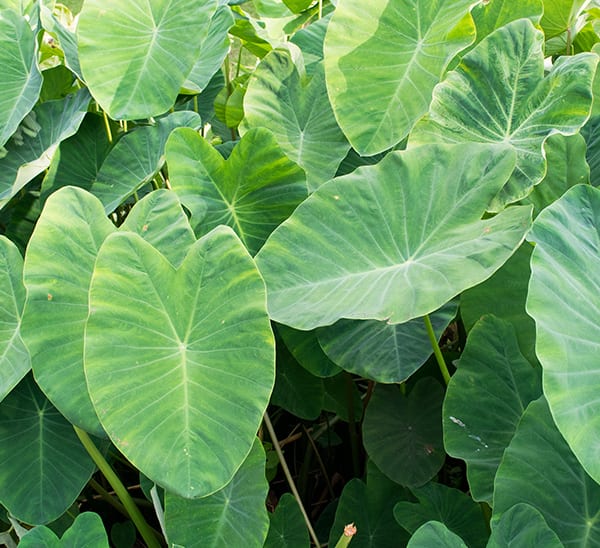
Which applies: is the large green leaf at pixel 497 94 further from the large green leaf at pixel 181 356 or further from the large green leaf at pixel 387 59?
the large green leaf at pixel 181 356

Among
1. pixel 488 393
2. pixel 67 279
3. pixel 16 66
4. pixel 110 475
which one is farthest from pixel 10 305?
pixel 488 393

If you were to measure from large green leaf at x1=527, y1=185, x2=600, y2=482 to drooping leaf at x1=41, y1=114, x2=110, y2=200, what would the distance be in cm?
82

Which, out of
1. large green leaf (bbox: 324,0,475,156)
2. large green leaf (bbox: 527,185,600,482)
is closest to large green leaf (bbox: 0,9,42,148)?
large green leaf (bbox: 324,0,475,156)

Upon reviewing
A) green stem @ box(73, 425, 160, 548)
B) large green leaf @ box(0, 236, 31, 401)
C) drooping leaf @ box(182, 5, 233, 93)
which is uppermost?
drooping leaf @ box(182, 5, 233, 93)

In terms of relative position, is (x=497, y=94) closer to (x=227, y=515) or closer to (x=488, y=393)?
(x=488, y=393)

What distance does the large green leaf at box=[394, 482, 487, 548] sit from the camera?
3.27ft

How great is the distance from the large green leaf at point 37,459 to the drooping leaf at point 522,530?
0.53m

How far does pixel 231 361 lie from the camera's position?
795 mm

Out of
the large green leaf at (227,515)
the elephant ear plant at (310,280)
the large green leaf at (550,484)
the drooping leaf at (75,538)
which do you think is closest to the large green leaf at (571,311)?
the elephant ear plant at (310,280)

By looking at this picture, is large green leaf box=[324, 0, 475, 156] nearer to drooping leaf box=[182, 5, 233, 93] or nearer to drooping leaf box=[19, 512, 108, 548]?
drooping leaf box=[182, 5, 233, 93]

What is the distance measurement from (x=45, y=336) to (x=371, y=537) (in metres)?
0.57

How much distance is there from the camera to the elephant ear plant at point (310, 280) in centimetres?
77

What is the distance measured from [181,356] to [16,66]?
74 centimetres

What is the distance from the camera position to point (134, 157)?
47.4 inches
